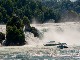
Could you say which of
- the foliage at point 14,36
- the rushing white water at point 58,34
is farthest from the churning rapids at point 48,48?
the foliage at point 14,36

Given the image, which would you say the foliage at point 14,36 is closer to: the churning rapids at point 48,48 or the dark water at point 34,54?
the churning rapids at point 48,48

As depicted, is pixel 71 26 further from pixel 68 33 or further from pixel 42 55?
pixel 42 55

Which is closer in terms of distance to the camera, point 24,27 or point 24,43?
point 24,43

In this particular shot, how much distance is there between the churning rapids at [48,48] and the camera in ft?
196

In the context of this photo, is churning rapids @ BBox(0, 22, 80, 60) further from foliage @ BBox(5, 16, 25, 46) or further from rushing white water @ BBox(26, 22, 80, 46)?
foliage @ BBox(5, 16, 25, 46)

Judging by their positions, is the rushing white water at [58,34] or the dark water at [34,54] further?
the rushing white water at [58,34]

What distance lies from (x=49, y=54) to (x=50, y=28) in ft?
118

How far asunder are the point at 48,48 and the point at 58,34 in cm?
2387

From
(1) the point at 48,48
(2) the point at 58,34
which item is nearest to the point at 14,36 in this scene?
(1) the point at 48,48

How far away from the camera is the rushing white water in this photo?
83.9m

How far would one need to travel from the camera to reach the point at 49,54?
62.5m

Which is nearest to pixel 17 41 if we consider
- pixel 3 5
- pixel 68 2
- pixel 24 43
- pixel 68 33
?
pixel 24 43

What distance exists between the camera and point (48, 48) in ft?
235

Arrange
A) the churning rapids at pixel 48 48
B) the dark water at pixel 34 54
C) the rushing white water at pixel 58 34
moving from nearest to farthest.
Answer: the dark water at pixel 34 54 < the churning rapids at pixel 48 48 < the rushing white water at pixel 58 34
